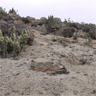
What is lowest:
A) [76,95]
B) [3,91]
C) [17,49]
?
[76,95]

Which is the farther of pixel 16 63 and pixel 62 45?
pixel 62 45

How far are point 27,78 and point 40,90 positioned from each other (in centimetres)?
90

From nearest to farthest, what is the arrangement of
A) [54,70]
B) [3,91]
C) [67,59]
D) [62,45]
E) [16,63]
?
1. [3,91]
2. [54,70]
3. [16,63]
4. [67,59]
5. [62,45]

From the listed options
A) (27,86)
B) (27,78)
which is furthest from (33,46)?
(27,86)

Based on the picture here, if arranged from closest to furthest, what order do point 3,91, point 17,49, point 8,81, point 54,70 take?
1. point 3,91
2. point 8,81
3. point 54,70
4. point 17,49

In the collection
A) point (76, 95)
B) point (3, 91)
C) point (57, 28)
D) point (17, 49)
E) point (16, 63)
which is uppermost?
point (57, 28)

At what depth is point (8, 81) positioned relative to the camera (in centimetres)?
348

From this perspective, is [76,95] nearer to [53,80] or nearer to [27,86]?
[53,80]

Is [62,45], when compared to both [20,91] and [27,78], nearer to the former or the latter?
[27,78]

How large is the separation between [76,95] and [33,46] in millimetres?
5305

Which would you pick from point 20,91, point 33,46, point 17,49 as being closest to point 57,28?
point 33,46

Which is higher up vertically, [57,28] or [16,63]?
[57,28]

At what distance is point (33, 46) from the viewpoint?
303 inches

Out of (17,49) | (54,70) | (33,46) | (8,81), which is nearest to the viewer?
(8,81)
